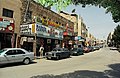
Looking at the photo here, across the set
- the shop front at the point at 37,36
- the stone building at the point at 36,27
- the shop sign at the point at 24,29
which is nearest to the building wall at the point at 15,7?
the shop sign at the point at 24,29

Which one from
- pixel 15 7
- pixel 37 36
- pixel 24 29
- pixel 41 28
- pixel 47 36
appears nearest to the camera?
pixel 15 7

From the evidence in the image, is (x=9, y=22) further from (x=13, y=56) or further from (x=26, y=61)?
(x=13, y=56)

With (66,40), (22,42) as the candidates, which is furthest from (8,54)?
(66,40)

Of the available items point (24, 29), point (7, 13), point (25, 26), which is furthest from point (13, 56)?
point (25, 26)

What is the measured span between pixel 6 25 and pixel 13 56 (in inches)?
251

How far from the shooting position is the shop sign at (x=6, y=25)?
23941 mm

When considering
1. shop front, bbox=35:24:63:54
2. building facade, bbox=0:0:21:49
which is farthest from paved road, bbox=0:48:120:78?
shop front, bbox=35:24:63:54

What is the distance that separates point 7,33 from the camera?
2541cm

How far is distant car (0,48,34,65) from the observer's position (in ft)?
60.7

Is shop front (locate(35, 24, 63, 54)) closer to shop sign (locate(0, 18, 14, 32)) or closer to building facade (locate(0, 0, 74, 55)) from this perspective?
building facade (locate(0, 0, 74, 55))

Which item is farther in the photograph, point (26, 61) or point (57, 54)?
point (57, 54)

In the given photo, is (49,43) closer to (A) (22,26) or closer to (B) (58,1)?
(A) (22,26)

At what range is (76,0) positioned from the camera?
11438 millimetres

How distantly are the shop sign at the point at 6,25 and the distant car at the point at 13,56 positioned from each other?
16.6 feet
